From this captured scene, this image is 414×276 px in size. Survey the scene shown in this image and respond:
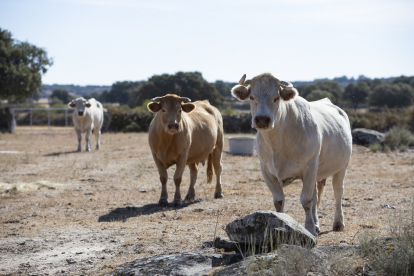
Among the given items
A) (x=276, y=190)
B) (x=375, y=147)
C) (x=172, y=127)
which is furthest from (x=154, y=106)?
(x=375, y=147)

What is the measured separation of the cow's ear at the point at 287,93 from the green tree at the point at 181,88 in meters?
54.3

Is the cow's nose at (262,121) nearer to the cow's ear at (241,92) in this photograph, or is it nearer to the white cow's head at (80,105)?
the cow's ear at (241,92)

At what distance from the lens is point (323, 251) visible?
14.2 ft

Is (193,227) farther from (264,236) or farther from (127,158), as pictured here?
(127,158)

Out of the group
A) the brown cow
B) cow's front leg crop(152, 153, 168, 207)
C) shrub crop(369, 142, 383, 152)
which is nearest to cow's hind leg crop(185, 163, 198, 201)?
the brown cow

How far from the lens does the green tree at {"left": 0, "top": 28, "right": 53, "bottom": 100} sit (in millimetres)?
28812

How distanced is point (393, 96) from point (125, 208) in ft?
181

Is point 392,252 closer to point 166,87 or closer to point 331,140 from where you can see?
point 331,140

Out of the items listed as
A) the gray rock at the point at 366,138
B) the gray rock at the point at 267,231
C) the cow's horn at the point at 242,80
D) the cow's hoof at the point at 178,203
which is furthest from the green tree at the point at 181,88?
the gray rock at the point at 267,231

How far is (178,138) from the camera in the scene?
897cm

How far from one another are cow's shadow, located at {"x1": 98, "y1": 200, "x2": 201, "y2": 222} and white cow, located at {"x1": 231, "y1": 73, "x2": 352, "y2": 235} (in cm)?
295

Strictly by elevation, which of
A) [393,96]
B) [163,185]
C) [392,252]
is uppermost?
[393,96]

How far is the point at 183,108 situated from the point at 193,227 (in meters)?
3.28

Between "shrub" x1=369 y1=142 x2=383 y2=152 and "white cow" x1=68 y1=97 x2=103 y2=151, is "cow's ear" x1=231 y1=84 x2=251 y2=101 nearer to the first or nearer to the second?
"shrub" x1=369 y1=142 x2=383 y2=152
